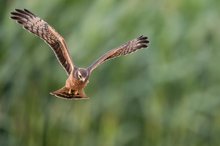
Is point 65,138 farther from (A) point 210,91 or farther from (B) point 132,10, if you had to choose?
(B) point 132,10

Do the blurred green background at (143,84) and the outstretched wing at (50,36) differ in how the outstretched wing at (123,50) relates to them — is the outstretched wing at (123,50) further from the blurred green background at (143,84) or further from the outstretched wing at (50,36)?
the blurred green background at (143,84)

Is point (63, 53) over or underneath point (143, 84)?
underneath

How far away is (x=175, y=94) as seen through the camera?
2.17 m

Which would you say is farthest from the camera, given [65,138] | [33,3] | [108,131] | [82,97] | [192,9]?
[192,9]

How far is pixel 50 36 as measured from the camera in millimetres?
417

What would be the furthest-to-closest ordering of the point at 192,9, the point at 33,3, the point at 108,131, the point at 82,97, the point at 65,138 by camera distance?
1. the point at 192,9
2. the point at 65,138
3. the point at 108,131
4. the point at 33,3
5. the point at 82,97

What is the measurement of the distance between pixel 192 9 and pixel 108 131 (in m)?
0.54

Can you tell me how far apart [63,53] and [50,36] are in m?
0.01

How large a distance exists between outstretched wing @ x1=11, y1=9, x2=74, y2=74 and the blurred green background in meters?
1.04

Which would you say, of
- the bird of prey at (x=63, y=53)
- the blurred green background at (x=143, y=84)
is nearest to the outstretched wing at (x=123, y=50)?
the bird of prey at (x=63, y=53)

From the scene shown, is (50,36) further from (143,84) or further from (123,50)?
(143,84)

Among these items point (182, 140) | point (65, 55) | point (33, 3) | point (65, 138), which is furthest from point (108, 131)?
point (65, 55)

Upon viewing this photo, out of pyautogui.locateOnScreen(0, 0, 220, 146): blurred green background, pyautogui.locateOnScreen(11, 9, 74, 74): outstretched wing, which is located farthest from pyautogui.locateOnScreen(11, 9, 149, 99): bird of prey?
pyautogui.locateOnScreen(0, 0, 220, 146): blurred green background

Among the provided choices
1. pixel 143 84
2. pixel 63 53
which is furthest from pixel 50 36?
pixel 143 84
